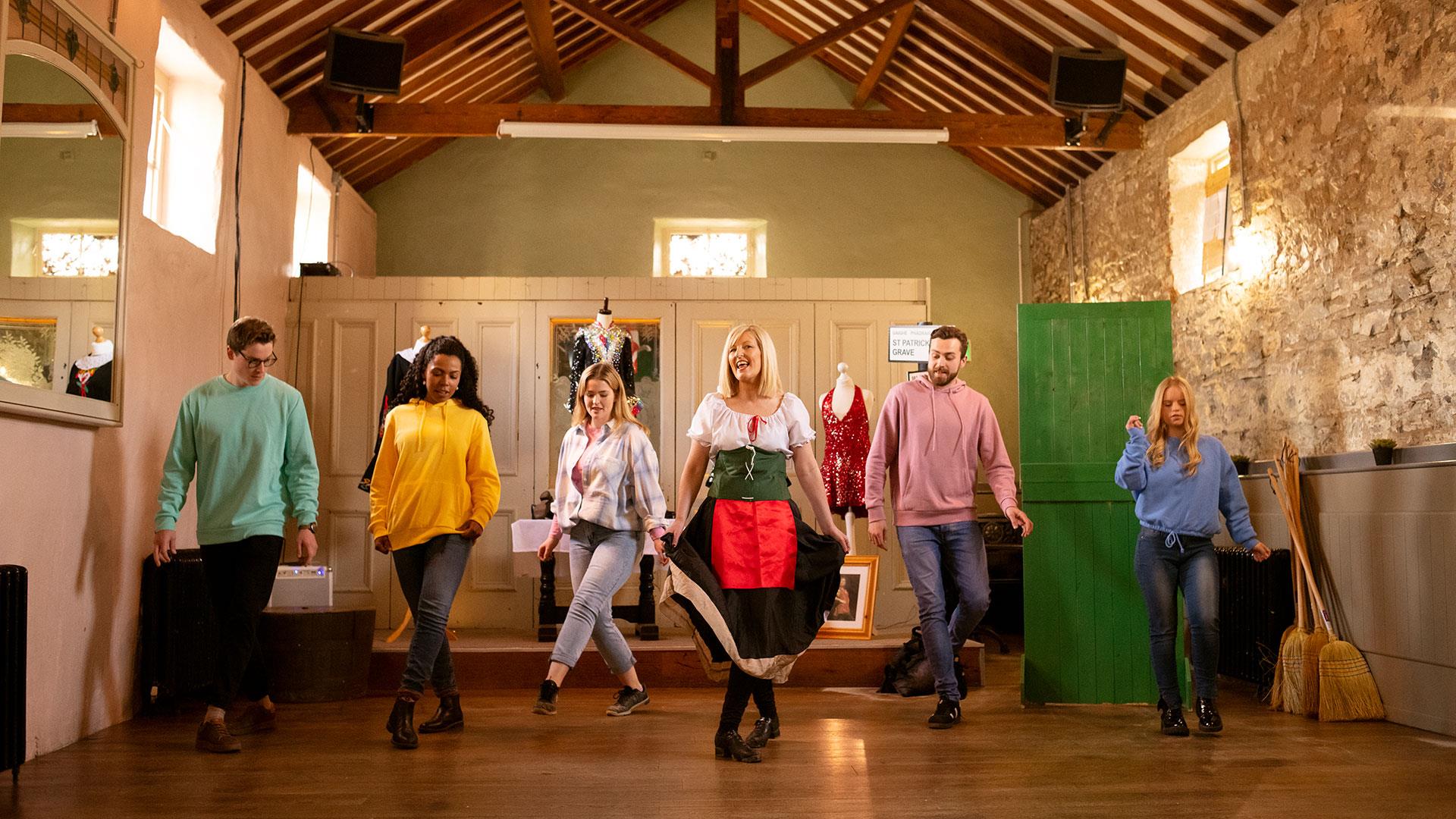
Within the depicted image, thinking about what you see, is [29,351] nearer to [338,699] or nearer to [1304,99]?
[338,699]

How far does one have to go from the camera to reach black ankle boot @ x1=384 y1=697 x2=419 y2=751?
4219 mm

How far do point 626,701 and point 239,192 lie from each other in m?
3.75

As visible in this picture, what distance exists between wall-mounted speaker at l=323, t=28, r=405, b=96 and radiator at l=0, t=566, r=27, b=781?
385cm

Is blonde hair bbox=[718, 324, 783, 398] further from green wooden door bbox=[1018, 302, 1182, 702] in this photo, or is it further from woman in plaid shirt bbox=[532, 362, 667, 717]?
green wooden door bbox=[1018, 302, 1182, 702]

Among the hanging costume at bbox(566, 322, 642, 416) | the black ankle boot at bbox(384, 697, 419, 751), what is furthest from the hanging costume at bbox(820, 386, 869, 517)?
the black ankle boot at bbox(384, 697, 419, 751)

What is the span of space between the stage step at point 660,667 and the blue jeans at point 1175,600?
1.52m

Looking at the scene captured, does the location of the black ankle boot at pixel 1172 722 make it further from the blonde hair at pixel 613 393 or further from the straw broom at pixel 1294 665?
the blonde hair at pixel 613 393

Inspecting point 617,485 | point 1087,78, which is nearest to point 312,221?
point 617,485

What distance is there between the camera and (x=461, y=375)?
4488mm

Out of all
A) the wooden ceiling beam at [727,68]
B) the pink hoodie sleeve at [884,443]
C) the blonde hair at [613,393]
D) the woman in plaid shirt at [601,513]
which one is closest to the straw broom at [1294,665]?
the pink hoodie sleeve at [884,443]

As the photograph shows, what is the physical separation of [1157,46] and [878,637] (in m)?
4.05

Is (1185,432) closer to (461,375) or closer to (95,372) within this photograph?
(461,375)

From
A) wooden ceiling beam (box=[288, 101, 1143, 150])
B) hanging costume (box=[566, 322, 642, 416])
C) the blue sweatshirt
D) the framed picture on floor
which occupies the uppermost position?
wooden ceiling beam (box=[288, 101, 1143, 150])

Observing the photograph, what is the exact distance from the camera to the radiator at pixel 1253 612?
5715 millimetres
